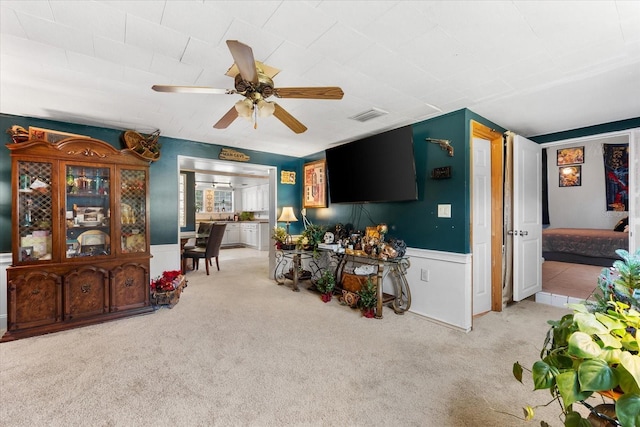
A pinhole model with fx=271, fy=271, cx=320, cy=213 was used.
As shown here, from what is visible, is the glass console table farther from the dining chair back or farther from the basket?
the basket

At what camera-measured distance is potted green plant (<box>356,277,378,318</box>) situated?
3.12m

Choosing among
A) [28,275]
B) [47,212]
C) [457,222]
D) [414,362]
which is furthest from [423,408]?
[47,212]

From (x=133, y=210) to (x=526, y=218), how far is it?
4.95 m

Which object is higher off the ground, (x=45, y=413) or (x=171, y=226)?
(x=171, y=226)

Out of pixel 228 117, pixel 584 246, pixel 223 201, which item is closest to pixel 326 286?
pixel 228 117

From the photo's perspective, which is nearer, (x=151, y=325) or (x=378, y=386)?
(x=378, y=386)

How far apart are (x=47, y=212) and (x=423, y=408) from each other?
391cm

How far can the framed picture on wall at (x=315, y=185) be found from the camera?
4677mm

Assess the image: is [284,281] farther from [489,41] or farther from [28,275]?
[489,41]

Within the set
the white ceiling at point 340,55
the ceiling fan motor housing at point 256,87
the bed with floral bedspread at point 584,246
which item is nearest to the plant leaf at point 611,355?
the white ceiling at point 340,55

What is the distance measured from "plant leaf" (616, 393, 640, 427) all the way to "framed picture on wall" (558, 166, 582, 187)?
8133 millimetres

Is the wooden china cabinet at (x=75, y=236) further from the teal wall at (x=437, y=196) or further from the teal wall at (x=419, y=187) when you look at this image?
the teal wall at (x=437, y=196)

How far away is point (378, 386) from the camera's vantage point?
1.87 metres

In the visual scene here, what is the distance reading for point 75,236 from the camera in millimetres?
3027
